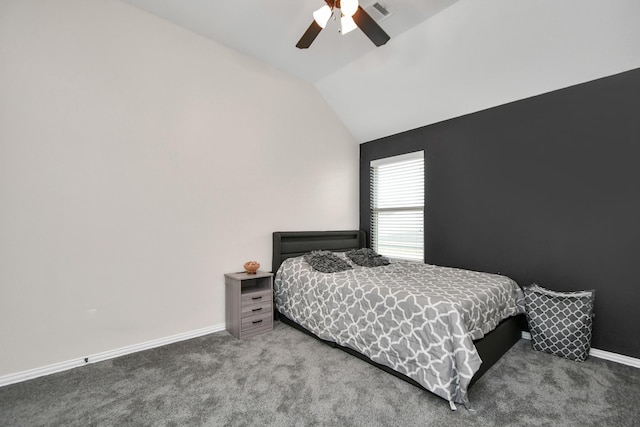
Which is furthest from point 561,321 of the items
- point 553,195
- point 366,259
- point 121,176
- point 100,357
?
point 121,176

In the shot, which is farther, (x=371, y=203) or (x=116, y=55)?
(x=371, y=203)

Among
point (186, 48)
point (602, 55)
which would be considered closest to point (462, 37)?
point (602, 55)

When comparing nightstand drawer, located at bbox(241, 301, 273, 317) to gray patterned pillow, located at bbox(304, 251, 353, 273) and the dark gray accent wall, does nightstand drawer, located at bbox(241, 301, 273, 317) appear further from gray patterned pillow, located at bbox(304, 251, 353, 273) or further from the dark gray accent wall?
the dark gray accent wall

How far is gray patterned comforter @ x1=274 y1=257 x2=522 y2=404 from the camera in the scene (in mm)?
1907

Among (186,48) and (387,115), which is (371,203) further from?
(186,48)

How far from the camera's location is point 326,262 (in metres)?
3.33

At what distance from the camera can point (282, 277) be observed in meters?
3.44

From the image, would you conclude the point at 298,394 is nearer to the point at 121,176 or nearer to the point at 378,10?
the point at 121,176

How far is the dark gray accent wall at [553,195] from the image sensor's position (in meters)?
2.56

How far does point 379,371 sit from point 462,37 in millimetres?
3145

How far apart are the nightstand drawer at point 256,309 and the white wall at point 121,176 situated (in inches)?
14.8

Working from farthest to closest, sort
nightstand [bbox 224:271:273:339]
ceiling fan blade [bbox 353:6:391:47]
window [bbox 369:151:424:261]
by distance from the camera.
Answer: window [bbox 369:151:424:261], nightstand [bbox 224:271:273:339], ceiling fan blade [bbox 353:6:391:47]

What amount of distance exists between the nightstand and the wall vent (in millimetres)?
2752

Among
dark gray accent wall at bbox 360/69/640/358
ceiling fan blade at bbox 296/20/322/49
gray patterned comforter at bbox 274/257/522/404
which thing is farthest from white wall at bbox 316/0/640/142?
gray patterned comforter at bbox 274/257/522/404
